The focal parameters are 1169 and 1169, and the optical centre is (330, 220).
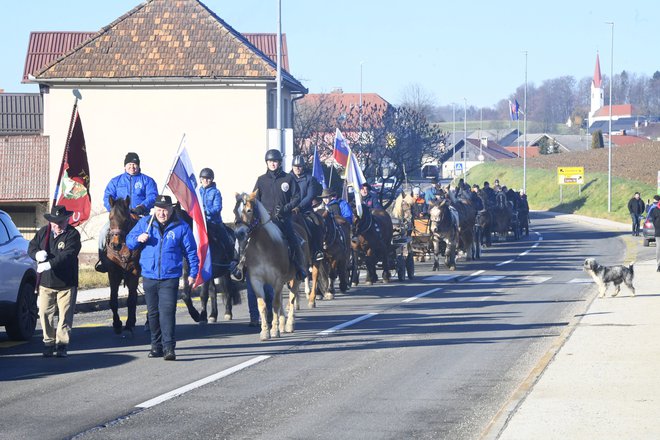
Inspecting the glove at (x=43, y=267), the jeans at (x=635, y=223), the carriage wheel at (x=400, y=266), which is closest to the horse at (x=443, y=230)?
the carriage wheel at (x=400, y=266)

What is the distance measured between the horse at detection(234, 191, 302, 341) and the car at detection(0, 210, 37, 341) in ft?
9.94

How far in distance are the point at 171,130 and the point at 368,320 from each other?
86.2 ft

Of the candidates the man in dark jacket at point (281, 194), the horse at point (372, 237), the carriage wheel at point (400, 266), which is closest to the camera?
the man in dark jacket at point (281, 194)

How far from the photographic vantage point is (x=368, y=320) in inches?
700

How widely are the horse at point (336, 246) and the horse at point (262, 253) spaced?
17.3 ft

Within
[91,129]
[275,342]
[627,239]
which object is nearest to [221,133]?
[91,129]

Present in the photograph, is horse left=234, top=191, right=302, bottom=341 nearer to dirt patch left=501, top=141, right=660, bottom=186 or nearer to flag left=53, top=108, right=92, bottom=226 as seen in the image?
flag left=53, top=108, right=92, bottom=226

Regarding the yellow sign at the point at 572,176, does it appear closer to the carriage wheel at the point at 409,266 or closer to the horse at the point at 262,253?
the carriage wheel at the point at 409,266

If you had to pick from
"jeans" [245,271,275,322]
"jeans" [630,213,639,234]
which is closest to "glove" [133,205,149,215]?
"jeans" [245,271,275,322]

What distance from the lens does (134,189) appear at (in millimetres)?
15766

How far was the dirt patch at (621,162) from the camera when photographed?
9000 centimetres

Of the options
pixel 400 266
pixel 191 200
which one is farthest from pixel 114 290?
pixel 400 266

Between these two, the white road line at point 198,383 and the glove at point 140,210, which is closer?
the white road line at point 198,383

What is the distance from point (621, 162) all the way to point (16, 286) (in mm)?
86928
